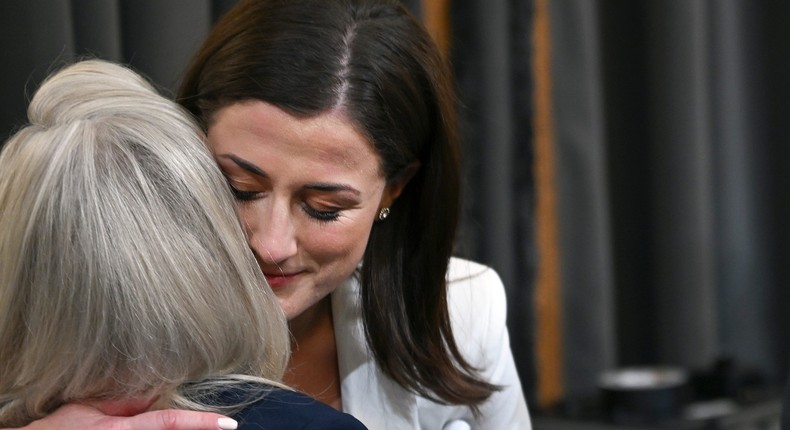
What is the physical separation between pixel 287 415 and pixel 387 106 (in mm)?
365

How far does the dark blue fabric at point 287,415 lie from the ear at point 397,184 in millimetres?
321

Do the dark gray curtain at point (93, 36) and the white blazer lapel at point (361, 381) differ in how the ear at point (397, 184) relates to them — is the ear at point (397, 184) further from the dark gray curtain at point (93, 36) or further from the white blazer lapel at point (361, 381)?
the dark gray curtain at point (93, 36)

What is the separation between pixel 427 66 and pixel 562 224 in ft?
3.59

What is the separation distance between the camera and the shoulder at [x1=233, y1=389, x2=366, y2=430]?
0.93 m

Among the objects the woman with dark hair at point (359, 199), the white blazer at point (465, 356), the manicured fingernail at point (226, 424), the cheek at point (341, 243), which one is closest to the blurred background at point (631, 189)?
the white blazer at point (465, 356)

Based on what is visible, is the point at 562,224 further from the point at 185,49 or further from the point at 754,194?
the point at 185,49

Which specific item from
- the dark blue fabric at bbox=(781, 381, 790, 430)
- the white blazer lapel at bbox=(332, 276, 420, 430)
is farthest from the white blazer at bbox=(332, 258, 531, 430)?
the dark blue fabric at bbox=(781, 381, 790, 430)

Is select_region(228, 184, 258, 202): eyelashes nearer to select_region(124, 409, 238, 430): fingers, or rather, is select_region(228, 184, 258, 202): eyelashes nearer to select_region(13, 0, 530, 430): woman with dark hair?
select_region(13, 0, 530, 430): woman with dark hair

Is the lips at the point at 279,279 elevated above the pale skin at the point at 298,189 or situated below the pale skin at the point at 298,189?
below

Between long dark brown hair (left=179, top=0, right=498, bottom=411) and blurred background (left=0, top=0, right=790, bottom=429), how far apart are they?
594mm

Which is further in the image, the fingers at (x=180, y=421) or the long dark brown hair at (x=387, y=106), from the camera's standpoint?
the long dark brown hair at (x=387, y=106)

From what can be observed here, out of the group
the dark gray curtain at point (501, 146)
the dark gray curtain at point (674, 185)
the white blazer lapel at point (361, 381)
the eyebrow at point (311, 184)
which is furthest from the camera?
the dark gray curtain at point (674, 185)

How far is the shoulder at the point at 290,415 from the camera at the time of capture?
Answer: 932 millimetres

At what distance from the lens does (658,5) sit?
2.30 m
